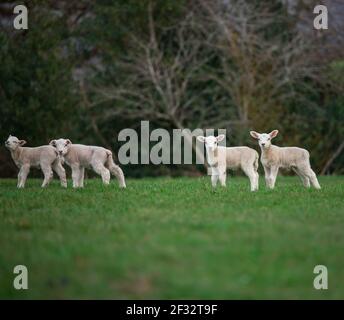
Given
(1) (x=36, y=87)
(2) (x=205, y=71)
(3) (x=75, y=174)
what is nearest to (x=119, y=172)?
(3) (x=75, y=174)

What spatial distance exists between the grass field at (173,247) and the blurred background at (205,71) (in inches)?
629

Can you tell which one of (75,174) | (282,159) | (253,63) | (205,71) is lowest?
(75,174)

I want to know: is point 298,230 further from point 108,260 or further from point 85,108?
point 85,108

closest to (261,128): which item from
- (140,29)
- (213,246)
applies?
(140,29)

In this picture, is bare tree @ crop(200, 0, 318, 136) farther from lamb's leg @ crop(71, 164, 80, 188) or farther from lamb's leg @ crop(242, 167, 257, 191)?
lamb's leg @ crop(71, 164, 80, 188)

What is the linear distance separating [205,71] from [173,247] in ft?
73.4

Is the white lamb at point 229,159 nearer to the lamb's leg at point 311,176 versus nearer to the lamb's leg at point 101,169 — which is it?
the lamb's leg at point 311,176

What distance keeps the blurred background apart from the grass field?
16.0 meters

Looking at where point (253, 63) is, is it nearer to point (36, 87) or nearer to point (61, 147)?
point (36, 87)

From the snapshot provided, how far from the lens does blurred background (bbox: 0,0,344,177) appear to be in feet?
97.1

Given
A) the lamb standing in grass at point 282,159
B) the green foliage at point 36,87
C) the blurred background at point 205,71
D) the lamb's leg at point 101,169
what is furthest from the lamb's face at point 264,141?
the blurred background at point 205,71

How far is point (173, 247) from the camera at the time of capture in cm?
903
